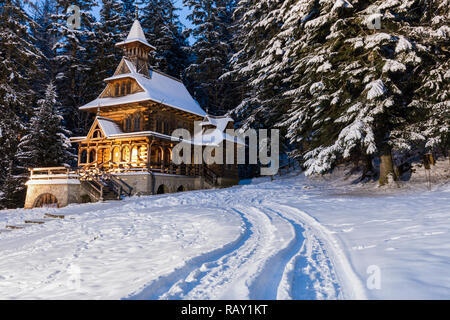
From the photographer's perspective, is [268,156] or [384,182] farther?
[268,156]

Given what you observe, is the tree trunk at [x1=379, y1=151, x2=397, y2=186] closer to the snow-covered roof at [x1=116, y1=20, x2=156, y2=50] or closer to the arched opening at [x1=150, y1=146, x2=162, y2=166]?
the arched opening at [x1=150, y1=146, x2=162, y2=166]

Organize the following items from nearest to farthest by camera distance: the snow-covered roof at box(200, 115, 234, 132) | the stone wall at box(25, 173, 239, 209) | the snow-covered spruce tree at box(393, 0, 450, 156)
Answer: the snow-covered spruce tree at box(393, 0, 450, 156)
the stone wall at box(25, 173, 239, 209)
the snow-covered roof at box(200, 115, 234, 132)

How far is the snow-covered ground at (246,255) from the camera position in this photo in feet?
14.9

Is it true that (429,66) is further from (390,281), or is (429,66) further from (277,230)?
(390,281)

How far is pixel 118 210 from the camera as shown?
613 inches

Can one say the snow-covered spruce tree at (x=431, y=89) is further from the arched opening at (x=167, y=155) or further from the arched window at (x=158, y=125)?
the arched window at (x=158, y=125)

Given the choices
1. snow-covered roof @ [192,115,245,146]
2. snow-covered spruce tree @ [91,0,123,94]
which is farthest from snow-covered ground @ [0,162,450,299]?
snow-covered spruce tree @ [91,0,123,94]

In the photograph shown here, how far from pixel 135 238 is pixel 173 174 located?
61.5 feet

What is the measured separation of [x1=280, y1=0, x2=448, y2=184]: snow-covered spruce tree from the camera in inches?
537

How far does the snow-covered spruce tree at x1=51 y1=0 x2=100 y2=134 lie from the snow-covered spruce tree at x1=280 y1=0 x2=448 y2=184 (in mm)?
29357

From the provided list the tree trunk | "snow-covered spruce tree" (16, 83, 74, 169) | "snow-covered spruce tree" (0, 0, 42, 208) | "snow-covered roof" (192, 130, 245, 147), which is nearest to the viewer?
the tree trunk

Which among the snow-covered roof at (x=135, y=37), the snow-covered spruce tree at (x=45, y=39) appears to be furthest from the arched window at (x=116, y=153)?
the snow-covered spruce tree at (x=45, y=39)

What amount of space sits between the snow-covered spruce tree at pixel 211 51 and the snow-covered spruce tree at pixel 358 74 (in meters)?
24.1
